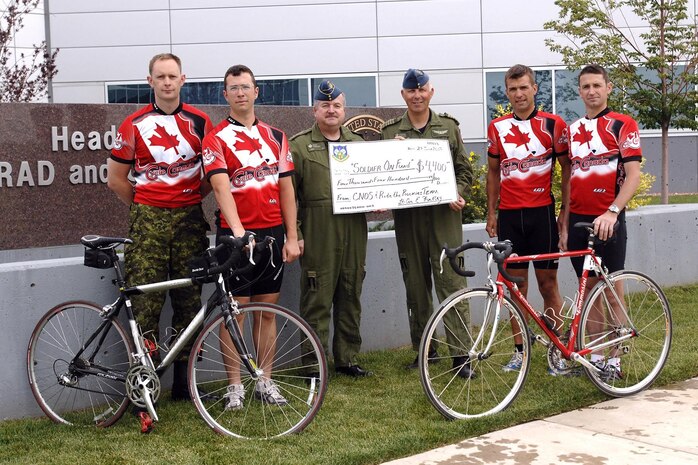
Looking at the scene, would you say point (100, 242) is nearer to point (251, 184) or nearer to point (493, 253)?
point (251, 184)

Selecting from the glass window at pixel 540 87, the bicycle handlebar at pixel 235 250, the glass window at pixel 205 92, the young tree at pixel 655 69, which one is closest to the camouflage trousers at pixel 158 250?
the bicycle handlebar at pixel 235 250

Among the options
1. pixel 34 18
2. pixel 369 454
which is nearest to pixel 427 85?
pixel 369 454

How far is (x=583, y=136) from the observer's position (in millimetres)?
5707

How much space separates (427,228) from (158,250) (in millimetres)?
1987

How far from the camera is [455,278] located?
20.1 ft

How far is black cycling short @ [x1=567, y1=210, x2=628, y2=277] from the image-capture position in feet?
18.9

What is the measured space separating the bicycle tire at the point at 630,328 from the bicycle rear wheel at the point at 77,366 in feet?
9.39

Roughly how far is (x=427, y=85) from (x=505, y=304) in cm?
174

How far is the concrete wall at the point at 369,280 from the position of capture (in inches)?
206

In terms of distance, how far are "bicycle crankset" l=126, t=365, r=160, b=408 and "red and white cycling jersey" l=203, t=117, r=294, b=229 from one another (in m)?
1.00

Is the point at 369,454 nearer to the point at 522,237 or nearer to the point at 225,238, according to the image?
the point at 225,238

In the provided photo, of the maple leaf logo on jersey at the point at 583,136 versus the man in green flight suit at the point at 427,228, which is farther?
the man in green flight suit at the point at 427,228

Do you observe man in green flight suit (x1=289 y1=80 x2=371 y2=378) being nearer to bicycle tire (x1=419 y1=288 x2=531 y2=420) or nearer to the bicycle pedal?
bicycle tire (x1=419 y1=288 x2=531 y2=420)

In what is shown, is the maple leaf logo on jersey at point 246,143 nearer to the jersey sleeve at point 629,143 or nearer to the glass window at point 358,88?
the jersey sleeve at point 629,143
